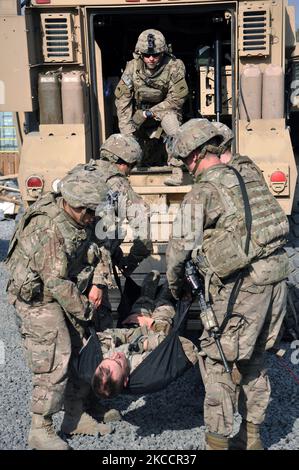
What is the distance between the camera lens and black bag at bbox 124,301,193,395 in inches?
122

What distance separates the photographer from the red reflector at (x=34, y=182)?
17.4 ft

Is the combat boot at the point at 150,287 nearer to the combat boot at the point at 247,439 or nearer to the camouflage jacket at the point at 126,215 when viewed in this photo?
the camouflage jacket at the point at 126,215

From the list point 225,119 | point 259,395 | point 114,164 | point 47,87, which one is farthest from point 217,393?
point 225,119

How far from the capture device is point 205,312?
298 centimetres

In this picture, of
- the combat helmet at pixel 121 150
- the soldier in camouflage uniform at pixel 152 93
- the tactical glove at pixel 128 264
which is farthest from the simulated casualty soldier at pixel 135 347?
the soldier in camouflage uniform at pixel 152 93

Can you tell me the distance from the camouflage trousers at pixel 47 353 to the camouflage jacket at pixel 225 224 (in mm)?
703

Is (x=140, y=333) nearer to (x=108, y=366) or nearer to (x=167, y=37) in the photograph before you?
(x=108, y=366)

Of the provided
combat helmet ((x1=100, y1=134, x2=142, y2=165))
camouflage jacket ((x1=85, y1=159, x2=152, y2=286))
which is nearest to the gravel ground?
camouflage jacket ((x1=85, y1=159, x2=152, y2=286))

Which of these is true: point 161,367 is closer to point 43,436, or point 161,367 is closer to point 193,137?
point 43,436

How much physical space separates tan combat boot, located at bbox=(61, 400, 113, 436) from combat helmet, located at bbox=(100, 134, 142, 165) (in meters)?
1.59

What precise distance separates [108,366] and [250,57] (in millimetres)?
3445

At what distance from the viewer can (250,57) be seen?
18.1 feet

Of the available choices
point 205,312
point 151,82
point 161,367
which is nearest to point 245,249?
point 205,312

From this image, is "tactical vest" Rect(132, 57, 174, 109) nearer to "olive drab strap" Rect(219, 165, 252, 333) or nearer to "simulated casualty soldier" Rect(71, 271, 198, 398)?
"simulated casualty soldier" Rect(71, 271, 198, 398)
